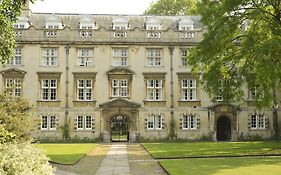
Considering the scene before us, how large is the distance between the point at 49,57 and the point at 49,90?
2990mm

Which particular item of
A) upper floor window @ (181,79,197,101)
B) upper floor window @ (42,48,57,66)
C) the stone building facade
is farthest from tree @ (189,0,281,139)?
upper floor window @ (42,48,57,66)

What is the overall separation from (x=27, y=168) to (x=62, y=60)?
29.8 m

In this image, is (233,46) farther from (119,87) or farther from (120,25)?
(120,25)

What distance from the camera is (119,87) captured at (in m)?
39.2

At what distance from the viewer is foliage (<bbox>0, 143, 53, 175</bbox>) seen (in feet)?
31.9

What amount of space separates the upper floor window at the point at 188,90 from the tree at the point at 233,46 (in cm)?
1220

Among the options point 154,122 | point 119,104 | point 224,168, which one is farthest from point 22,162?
point 154,122

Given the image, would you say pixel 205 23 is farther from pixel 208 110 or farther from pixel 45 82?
pixel 45 82

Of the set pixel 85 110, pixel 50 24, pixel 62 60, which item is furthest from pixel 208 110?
pixel 50 24

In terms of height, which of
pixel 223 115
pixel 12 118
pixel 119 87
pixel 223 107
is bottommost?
pixel 223 115

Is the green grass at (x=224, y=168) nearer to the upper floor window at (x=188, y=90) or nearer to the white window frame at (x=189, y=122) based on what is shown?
the white window frame at (x=189, y=122)

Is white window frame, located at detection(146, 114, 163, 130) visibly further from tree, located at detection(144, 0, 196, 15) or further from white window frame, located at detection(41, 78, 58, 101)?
tree, located at detection(144, 0, 196, 15)

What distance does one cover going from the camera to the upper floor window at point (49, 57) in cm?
3916

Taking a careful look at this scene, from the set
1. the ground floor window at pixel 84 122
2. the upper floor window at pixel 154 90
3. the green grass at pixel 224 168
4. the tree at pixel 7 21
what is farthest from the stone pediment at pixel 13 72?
the green grass at pixel 224 168
